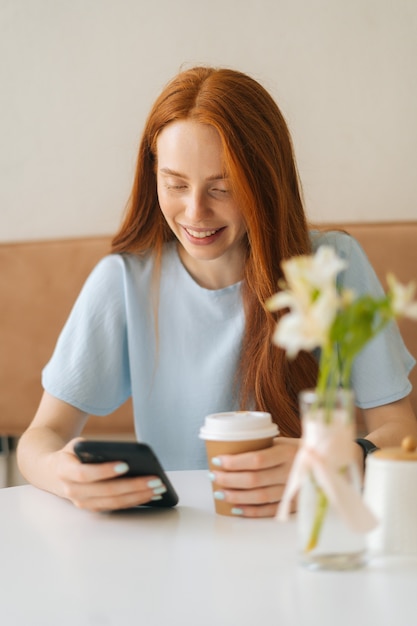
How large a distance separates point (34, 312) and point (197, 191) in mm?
901

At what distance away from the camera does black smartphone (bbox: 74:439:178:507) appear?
926mm

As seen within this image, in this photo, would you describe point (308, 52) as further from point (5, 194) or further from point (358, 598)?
point (358, 598)

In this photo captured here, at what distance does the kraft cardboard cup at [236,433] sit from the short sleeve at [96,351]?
21.0 inches

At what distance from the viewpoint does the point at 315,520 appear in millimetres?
694

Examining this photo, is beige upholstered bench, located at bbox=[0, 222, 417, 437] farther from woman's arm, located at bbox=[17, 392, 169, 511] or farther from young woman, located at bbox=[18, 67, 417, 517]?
woman's arm, located at bbox=[17, 392, 169, 511]

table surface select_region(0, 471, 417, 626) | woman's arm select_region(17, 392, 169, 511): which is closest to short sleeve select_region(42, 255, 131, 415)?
woman's arm select_region(17, 392, 169, 511)

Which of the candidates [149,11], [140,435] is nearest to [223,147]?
[140,435]

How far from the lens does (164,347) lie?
4.98ft

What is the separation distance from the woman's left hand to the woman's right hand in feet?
0.23

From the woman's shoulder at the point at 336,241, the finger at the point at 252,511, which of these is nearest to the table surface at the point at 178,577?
the finger at the point at 252,511

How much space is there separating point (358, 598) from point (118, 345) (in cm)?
88

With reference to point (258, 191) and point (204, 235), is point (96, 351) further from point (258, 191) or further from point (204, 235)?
point (258, 191)

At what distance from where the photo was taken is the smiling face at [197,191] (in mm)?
1316

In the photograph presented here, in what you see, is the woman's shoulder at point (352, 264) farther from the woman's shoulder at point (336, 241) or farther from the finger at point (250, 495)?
the finger at point (250, 495)
